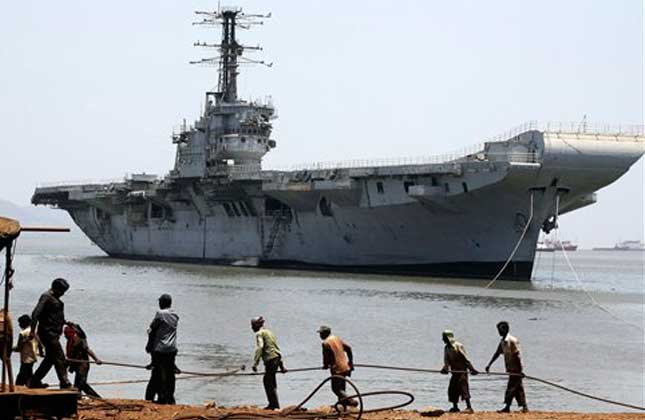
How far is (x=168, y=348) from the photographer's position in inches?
439

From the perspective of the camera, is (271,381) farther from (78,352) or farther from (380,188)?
(380,188)

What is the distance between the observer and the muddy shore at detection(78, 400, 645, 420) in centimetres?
1031

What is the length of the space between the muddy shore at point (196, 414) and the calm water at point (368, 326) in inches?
111

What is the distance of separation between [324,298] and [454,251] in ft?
34.2

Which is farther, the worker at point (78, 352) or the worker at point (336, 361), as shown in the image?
the worker at point (78, 352)

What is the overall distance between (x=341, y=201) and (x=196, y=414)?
1262 inches

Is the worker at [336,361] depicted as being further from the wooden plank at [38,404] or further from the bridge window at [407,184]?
the bridge window at [407,184]

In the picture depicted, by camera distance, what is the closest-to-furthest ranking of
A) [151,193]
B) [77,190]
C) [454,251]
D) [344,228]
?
[454,251]
[344,228]
[151,193]
[77,190]

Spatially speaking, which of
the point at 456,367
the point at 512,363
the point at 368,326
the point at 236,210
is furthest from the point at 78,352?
the point at 236,210

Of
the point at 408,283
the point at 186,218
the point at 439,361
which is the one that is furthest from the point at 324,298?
the point at 186,218

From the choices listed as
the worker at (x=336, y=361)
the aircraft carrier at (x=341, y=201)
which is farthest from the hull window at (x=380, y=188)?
the worker at (x=336, y=361)

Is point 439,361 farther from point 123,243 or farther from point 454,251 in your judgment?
point 123,243

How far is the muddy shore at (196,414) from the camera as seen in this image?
1031cm

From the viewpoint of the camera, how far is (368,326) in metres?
24.3
